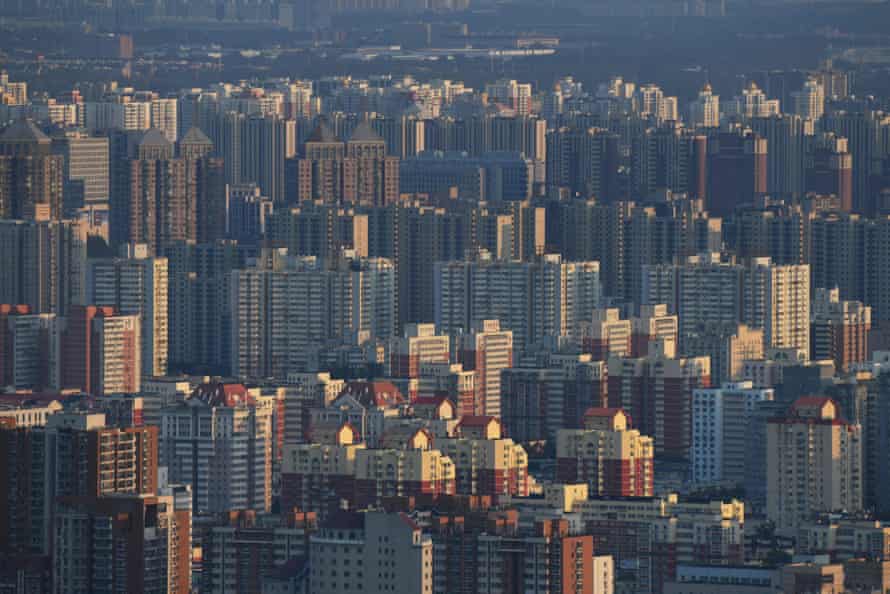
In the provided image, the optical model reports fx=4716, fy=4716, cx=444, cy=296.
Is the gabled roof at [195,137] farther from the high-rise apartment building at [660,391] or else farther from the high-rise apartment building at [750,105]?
the high-rise apartment building at [660,391]

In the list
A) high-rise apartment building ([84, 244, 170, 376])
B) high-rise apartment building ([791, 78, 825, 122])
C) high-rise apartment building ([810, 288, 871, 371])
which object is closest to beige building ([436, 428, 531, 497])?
high-rise apartment building ([810, 288, 871, 371])

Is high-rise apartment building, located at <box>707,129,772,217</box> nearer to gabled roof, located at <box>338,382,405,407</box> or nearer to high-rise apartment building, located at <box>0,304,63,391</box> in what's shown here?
high-rise apartment building, located at <box>0,304,63,391</box>

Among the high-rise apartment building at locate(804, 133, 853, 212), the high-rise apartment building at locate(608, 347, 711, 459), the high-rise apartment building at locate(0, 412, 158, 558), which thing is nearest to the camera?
the high-rise apartment building at locate(0, 412, 158, 558)

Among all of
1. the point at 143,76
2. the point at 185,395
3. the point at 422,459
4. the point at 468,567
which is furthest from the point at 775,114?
the point at 468,567

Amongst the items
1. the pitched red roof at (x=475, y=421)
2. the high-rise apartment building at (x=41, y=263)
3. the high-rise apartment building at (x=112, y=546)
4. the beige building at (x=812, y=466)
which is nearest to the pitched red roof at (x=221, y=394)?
the pitched red roof at (x=475, y=421)

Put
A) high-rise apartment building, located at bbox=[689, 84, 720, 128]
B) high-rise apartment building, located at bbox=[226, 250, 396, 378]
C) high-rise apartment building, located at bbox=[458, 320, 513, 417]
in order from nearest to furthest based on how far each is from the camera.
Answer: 1. high-rise apartment building, located at bbox=[458, 320, 513, 417]
2. high-rise apartment building, located at bbox=[226, 250, 396, 378]
3. high-rise apartment building, located at bbox=[689, 84, 720, 128]

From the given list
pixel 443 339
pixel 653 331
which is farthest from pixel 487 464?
pixel 653 331

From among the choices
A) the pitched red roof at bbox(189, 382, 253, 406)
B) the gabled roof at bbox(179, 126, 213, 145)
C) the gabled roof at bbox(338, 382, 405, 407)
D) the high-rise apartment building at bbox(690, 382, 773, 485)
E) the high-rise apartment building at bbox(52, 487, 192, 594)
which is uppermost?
the gabled roof at bbox(179, 126, 213, 145)
